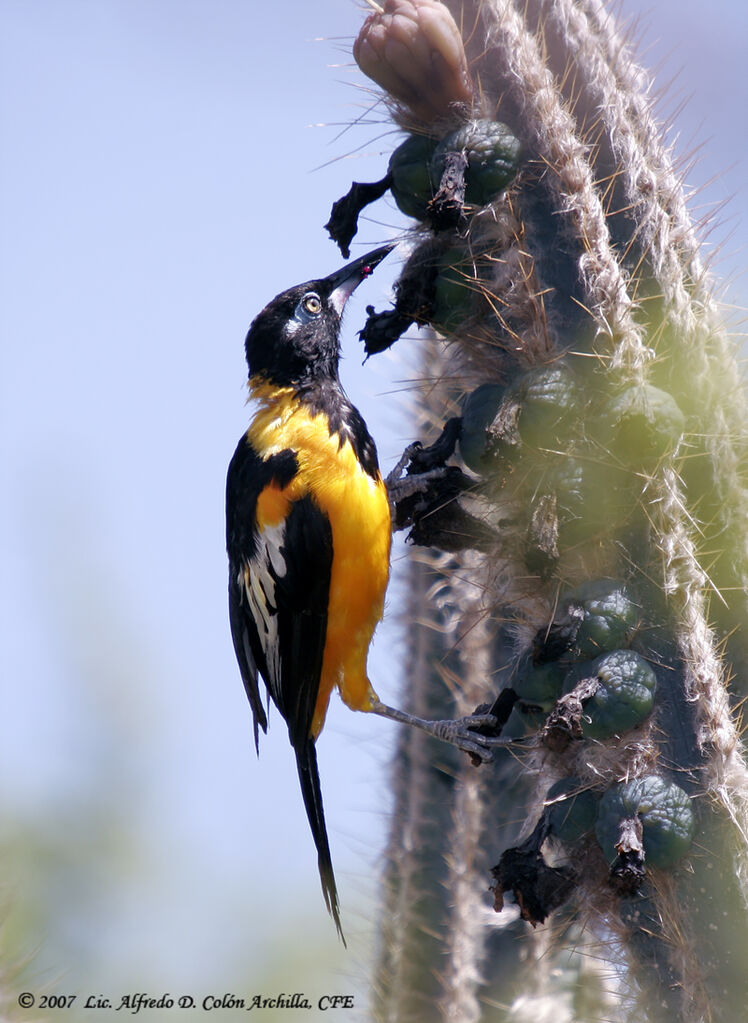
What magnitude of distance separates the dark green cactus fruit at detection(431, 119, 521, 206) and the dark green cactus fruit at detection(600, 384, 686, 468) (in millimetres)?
670

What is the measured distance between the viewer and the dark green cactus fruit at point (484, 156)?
2.78 meters

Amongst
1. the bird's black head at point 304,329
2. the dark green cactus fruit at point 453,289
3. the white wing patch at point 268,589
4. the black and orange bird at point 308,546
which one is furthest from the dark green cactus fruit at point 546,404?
the bird's black head at point 304,329

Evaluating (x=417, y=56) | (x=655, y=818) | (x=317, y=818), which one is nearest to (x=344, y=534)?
(x=317, y=818)

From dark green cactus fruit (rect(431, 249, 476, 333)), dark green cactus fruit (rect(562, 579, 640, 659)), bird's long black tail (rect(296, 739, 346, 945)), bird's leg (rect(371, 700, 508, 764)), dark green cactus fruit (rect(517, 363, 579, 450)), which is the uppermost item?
dark green cactus fruit (rect(431, 249, 476, 333))

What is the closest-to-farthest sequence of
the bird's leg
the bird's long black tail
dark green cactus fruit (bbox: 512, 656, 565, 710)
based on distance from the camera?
dark green cactus fruit (bbox: 512, 656, 565, 710) → the bird's leg → the bird's long black tail

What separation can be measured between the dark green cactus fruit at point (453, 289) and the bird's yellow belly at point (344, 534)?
3.50ft

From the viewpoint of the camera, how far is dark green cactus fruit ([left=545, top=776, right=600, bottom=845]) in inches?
99.2

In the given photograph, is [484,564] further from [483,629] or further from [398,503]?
[483,629]

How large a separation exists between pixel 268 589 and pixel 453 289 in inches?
64.1

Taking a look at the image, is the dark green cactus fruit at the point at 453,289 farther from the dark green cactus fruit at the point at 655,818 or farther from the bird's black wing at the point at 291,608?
the dark green cactus fruit at the point at 655,818

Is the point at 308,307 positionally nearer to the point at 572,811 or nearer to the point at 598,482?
the point at 598,482

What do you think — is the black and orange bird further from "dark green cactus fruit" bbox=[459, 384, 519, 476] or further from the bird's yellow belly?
"dark green cactus fruit" bbox=[459, 384, 519, 476]

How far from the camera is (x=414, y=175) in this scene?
3.01m

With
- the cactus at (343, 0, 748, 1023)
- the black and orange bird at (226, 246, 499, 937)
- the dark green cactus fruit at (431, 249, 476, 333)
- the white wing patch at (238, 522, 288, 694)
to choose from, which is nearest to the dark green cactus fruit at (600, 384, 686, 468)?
the cactus at (343, 0, 748, 1023)
